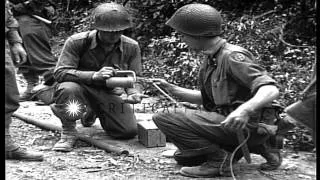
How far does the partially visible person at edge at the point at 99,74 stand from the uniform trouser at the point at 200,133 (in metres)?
0.82

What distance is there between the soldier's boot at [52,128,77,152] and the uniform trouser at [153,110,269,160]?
107cm

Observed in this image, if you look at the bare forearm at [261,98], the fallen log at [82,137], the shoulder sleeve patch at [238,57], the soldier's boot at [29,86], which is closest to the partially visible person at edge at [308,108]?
the bare forearm at [261,98]

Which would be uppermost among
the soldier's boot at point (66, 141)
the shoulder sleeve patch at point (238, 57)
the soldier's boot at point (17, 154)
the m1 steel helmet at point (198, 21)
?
the m1 steel helmet at point (198, 21)

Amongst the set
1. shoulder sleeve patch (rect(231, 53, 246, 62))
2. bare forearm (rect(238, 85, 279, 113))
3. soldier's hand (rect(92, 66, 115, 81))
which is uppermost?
shoulder sleeve patch (rect(231, 53, 246, 62))

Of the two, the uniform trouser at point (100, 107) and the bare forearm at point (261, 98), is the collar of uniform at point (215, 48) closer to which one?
the bare forearm at point (261, 98)

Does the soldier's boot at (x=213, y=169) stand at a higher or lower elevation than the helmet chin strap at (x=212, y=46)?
lower

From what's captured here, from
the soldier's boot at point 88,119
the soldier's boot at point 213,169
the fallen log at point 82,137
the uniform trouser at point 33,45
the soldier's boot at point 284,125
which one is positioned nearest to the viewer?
the soldier's boot at point 213,169

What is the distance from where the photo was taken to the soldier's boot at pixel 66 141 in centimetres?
532

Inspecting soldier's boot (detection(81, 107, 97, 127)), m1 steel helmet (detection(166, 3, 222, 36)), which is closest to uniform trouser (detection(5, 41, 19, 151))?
Answer: m1 steel helmet (detection(166, 3, 222, 36))

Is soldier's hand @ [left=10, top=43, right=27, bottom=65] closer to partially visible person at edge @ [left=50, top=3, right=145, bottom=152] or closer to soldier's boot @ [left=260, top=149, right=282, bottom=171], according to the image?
partially visible person at edge @ [left=50, top=3, right=145, bottom=152]

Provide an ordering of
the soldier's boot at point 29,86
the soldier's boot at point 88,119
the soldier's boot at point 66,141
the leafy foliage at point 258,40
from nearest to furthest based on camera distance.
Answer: the soldier's boot at point 66,141 → the soldier's boot at point 88,119 → the leafy foliage at point 258,40 → the soldier's boot at point 29,86

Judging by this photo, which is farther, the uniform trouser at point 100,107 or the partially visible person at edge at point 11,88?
the uniform trouser at point 100,107

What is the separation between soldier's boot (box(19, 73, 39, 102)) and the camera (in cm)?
771

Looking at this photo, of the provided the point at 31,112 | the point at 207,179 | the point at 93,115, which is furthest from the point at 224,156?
the point at 31,112
